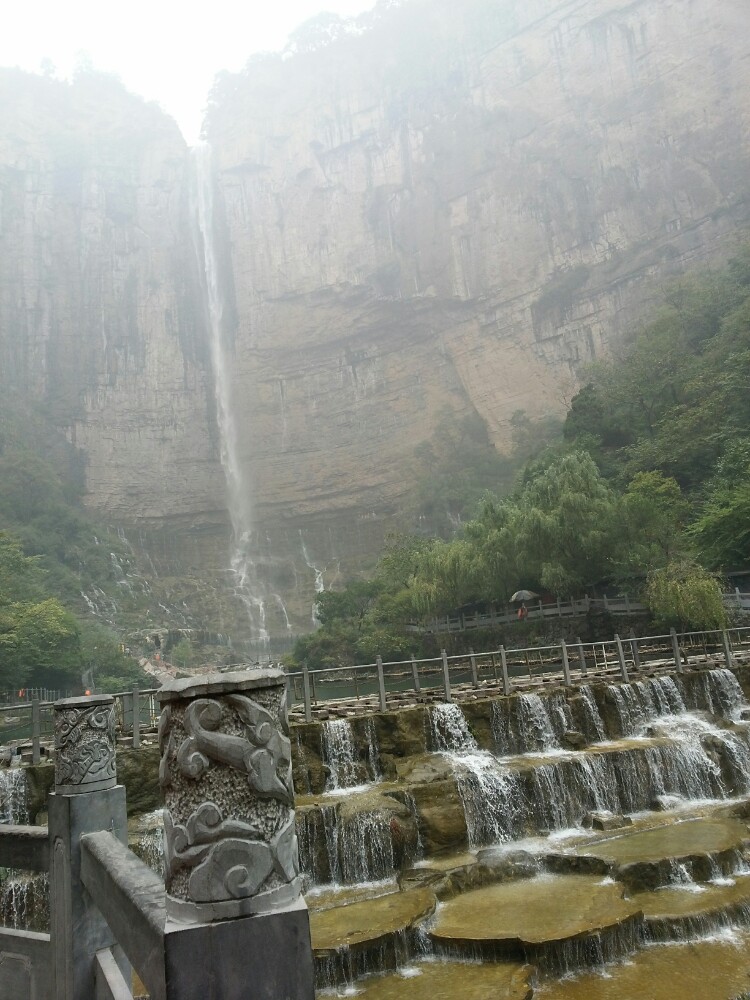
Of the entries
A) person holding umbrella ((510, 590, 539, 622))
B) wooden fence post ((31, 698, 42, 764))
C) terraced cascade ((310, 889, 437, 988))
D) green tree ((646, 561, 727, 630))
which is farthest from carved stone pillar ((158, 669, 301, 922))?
person holding umbrella ((510, 590, 539, 622))

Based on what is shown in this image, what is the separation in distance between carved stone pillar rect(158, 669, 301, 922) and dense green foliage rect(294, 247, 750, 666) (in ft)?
58.8

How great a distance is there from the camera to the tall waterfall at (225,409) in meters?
46.5

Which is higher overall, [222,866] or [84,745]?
[84,745]

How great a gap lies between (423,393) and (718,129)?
901 inches

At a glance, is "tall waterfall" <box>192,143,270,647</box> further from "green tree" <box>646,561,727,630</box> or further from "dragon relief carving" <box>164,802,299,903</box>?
"dragon relief carving" <box>164,802,299,903</box>

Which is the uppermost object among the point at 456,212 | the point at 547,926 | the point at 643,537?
the point at 456,212

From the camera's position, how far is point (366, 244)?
171ft

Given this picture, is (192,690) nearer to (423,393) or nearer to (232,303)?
(423,393)

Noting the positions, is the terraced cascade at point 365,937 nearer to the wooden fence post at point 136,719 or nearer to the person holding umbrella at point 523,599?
the wooden fence post at point 136,719

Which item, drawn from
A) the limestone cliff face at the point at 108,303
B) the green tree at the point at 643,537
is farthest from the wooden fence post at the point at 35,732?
the limestone cliff face at the point at 108,303

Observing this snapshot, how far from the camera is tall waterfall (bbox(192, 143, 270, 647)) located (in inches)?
1831

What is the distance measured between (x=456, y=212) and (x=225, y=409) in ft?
71.1

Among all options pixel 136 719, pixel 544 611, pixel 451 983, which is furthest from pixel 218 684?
pixel 544 611

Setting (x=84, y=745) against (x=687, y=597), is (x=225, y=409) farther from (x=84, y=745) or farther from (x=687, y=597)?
(x=84, y=745)
